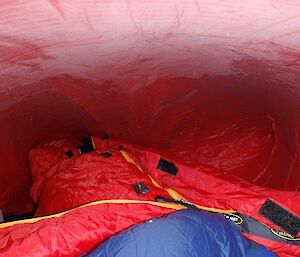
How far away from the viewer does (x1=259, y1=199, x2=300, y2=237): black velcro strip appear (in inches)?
35.7

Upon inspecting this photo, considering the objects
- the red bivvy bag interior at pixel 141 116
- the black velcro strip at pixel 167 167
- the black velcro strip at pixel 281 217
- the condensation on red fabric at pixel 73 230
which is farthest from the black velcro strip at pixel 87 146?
the black velcro strip at pixel 281 217

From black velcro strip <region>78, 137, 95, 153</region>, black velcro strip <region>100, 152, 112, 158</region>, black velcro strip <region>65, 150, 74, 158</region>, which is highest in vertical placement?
black velcro strip <region>100, 152, 112, 158</region>

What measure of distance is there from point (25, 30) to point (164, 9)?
0.21 metres

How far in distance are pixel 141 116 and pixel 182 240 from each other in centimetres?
50

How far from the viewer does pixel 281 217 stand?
3.02 feet

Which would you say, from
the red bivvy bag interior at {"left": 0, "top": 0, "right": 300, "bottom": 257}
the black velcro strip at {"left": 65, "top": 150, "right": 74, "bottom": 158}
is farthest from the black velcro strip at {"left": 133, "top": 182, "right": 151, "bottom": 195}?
the black velcro strip at {"left": 65, "top": 150, "right": 74, "bottom": 158}

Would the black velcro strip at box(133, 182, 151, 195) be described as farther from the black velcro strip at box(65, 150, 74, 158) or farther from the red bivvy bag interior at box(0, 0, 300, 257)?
the black velcro strip at box(65, 150, 74, 158)

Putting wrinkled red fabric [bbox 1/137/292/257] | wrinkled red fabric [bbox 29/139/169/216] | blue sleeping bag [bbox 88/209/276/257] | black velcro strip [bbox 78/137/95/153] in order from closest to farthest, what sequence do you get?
blue sleeping bag [bbox 88/209/276/257] → wrinkled red fabric [bbox 1/137/292/257] → wrinkled red fabric [bbox 29/139/169/216] → black velcro strip [bbox 78/137/95/153]

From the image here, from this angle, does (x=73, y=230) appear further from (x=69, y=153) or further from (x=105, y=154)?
(x=69, y=153)

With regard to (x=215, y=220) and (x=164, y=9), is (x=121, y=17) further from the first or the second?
(x=215, y=220)

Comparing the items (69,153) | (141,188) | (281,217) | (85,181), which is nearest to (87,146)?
(69,153)

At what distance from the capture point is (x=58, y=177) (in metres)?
1.15

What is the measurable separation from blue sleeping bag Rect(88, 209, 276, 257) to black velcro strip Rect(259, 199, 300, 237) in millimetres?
88

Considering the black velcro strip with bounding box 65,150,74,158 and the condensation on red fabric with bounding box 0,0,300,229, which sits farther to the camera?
the black velcro strip with bounding box 65,150,74,158
